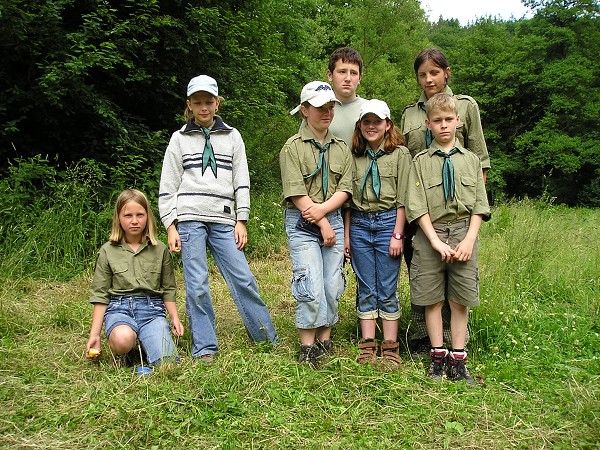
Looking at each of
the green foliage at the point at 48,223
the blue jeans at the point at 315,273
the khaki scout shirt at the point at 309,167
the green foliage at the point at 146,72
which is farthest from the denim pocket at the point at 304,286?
the green foliage at the point at 146,72

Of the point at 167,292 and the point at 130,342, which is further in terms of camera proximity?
the point at 167,292

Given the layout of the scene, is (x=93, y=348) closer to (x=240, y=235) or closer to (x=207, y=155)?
(x=240, y=235)

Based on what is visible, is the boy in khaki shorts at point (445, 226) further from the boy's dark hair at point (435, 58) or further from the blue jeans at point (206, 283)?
the blue jeans at point (206, 283)

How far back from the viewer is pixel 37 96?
23.3 feet

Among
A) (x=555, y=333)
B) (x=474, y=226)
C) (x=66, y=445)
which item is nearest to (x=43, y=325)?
(x=66, y=445)

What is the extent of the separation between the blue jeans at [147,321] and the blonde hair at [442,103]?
2341 mm

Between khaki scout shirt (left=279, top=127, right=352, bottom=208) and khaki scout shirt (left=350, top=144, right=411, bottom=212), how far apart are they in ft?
0.43

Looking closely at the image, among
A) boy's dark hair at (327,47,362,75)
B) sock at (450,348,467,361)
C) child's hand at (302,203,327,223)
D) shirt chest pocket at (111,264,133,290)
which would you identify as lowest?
sock at (450,348,467,361)

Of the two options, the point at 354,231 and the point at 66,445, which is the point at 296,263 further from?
the point at 66,445

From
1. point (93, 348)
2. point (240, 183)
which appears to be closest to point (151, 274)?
point (93, 348)

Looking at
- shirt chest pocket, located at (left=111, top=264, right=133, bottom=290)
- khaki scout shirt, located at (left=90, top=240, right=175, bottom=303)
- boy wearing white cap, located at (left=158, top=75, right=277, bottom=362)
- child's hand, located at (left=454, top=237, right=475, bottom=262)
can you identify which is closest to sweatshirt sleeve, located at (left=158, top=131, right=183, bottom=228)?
boy wearing white cap, located at (left=158, top=75, right=277, bottom=362)

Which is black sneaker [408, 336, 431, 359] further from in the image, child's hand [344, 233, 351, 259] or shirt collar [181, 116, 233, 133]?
shirt collar [181, 116, 233, 133]

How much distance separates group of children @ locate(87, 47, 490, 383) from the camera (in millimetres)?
3660

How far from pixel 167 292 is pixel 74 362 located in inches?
30.8
